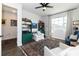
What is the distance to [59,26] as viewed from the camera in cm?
165

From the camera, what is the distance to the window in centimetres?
161

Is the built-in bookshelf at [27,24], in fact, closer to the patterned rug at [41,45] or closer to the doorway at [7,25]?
the doorway at [7,25]

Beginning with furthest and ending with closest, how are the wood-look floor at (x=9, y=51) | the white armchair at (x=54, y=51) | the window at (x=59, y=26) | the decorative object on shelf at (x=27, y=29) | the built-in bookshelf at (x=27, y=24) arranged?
the decorative object on shelf at (x=27, y=29)
the built-in bookshelf at (x=27, y=24)
the window at (x=59, y=26)
the wood-look floor at (x=9, y=51)
the white armchair at (x=54, y=51)

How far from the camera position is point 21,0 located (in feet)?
3.86

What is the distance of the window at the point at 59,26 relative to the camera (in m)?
1.61

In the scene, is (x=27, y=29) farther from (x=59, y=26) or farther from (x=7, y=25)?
(x=59, y=26)

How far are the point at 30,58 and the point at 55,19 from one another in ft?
3.26

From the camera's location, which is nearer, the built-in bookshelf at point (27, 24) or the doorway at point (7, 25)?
the doorway at point (7, 25)

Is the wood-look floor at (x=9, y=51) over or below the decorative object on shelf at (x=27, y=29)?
below

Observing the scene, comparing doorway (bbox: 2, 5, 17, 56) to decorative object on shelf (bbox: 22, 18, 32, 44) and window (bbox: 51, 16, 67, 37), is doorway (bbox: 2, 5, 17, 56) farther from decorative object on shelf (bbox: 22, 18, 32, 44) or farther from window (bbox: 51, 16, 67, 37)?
window (bbox: 51, 16, 67, 37)

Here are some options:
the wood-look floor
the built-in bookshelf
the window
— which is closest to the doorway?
the wood-look floor

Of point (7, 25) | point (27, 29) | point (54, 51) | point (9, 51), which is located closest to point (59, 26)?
point (54, 51)

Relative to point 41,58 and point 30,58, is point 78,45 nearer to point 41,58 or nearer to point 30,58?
point 41,58

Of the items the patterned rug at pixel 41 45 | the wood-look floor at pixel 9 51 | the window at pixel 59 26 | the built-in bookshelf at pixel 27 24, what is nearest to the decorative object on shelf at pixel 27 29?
the built-in bookshelf at pixel 27 24
